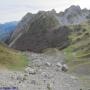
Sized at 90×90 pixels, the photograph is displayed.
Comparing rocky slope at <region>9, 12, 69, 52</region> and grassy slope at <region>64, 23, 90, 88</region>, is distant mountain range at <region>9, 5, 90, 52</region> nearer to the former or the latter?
rocky slope at <region>9, 12, 69, 52</region>

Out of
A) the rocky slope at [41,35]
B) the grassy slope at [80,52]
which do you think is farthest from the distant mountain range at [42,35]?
the grassy slope at [80,52]

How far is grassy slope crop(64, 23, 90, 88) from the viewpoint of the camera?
66125 mm

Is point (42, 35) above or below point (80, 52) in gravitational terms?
above

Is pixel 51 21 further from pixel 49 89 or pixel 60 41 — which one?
pixel 49 89

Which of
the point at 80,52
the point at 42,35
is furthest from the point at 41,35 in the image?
the point at 80,52

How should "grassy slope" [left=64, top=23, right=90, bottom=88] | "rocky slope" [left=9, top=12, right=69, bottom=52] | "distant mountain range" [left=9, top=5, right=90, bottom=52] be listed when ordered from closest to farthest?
"grassy slope" [left=64, top=23, right=90, bottom=88], "distant mountain range" [left=9, top=5, right=90, bottom=52], "rocky slope" [left=9, top=12, right=69, bottom=52]

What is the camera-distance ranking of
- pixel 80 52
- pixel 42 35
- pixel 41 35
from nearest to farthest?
1. pixel 80 52
2. pixel 42 35
3. pixel 41 35

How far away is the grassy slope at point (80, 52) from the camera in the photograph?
66125 mm

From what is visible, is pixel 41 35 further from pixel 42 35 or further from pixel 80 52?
pixel 80 52

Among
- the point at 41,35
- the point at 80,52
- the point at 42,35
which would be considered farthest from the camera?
the point at 41,35

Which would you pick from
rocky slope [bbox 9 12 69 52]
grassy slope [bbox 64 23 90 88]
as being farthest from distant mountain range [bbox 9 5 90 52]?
grassy slope [bbox 64 23 90 88]

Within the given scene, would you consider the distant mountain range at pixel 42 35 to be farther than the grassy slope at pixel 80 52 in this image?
Yes

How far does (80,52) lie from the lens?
355 ft

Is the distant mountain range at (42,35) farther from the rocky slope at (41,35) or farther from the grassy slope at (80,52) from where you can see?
the grassy slope at (80,52)
